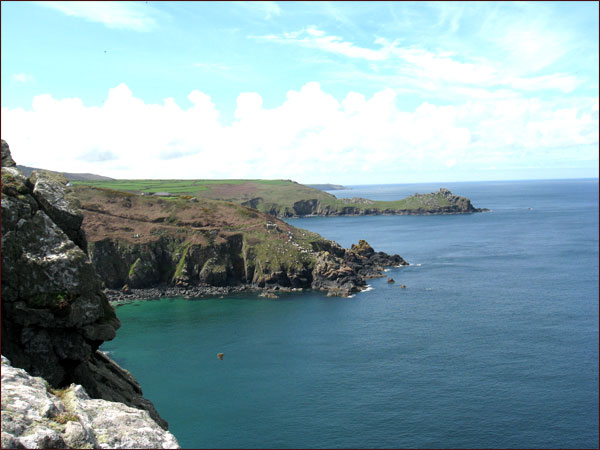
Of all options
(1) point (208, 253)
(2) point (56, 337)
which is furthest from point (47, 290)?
(1) point (208, 253)

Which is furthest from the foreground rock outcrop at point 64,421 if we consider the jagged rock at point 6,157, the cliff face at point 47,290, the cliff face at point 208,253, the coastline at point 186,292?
the cliff face at point 208,253

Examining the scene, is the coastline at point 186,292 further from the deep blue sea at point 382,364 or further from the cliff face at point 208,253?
the deep blue sea at point 382,364

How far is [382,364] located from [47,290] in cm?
5879

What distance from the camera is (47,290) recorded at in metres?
31.7

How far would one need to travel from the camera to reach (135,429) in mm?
22078

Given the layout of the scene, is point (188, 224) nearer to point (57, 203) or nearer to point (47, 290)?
point (57, 203)

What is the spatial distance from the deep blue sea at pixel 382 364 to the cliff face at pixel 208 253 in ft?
42.0

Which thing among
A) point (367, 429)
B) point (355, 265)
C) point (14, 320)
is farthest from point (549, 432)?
point (355, 265)

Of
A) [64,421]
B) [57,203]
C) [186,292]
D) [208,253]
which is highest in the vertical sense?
[57,203]

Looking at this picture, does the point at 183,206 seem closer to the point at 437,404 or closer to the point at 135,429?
the point at 437,404

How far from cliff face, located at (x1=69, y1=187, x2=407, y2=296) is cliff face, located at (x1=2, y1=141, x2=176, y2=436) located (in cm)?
9574

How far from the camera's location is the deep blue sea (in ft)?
183

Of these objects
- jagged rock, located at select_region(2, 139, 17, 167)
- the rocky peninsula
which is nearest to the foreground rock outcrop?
the rocky peninsula

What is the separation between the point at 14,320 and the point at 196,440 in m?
33.0
